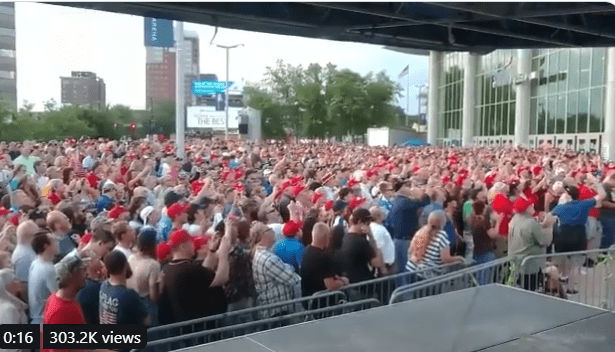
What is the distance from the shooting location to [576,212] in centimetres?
744

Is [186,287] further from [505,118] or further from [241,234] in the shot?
[505,118]

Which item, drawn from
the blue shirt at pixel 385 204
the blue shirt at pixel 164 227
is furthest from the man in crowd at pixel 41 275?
the blue shirt at pixel 385 204

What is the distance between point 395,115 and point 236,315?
343 cm

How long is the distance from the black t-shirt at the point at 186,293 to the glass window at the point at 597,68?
2157cm

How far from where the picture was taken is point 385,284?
5.98m

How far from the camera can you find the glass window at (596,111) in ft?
74.8

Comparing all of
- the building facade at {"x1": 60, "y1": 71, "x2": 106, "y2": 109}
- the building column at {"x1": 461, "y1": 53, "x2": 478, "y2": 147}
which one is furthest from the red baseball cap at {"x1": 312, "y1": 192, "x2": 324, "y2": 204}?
the building column at {"x1": 461, "y1": 53, "x2": 478, "y2": 147}

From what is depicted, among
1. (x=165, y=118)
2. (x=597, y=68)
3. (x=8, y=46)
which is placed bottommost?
(x=165, y=118)

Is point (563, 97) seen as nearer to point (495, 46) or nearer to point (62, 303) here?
point (495, 46)

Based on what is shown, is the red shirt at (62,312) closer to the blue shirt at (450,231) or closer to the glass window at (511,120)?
the blue shirt at (450,231)

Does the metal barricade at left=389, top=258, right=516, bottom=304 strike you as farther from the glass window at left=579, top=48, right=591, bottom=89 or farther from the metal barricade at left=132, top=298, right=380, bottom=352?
the glass window at left=579, top=48, right=591, bottom=89

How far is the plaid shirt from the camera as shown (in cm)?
504

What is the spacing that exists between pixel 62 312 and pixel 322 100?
304cm
